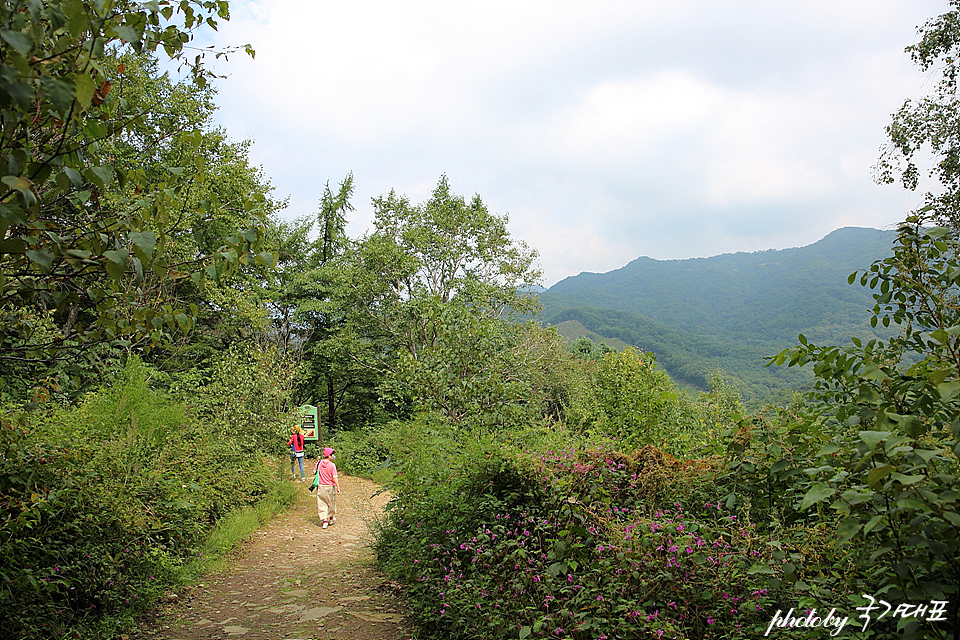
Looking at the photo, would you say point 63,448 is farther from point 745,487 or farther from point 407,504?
point 745,487

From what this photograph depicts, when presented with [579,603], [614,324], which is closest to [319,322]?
[579,603]

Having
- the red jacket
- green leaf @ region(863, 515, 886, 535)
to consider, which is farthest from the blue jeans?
green leaf @ region(863, 515, 886, 535)

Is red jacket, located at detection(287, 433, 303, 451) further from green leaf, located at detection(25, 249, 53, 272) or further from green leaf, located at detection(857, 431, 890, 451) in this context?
green leaf, located at detection(857, 431, 890, 451)

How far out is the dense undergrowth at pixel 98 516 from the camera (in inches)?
146

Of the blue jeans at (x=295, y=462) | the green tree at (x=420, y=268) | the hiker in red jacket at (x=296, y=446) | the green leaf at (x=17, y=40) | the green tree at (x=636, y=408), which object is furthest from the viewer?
the green tree at (x=420, y=268)

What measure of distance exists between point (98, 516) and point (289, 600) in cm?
200

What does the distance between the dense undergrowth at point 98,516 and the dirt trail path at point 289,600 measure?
0.34 metres

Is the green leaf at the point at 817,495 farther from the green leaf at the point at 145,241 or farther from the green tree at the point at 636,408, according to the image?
the green tree at the point at 636,408

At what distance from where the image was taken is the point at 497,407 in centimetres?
668

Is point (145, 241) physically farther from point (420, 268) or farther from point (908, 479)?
point (420, 268)

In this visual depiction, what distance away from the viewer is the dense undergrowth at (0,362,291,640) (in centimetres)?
372

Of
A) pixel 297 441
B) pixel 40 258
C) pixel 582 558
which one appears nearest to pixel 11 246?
pixel 40 258

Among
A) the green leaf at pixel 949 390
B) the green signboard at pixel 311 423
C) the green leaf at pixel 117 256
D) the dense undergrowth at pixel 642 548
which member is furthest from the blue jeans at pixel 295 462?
the green leaf at pixel 949 390

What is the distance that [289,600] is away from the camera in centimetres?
553
